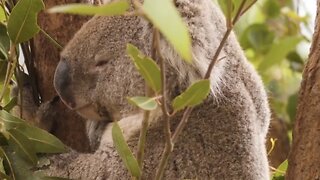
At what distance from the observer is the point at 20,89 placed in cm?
210

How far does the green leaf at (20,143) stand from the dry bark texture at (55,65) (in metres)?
0.38

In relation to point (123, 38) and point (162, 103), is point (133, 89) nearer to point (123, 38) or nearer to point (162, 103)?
point (123, 38)

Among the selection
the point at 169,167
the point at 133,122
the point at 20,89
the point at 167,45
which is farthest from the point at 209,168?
the point at 20,89

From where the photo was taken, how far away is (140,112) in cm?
214

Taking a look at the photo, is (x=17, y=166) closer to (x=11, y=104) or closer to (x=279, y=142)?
(x=11, y=104)

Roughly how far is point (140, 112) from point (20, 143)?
1.48ft

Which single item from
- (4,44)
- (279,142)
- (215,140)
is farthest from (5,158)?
(279,142)

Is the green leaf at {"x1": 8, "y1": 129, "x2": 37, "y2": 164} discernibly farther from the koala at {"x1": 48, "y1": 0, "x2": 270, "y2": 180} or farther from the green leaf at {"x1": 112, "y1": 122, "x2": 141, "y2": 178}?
the green leaf at {"x1": 112, "y1": 122, "x2": 141, "y2": 178}

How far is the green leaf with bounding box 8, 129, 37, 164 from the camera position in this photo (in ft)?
5.97

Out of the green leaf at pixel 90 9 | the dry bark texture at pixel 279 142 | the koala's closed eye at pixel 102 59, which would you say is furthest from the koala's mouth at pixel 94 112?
the dry bark texture at pixel 279 142

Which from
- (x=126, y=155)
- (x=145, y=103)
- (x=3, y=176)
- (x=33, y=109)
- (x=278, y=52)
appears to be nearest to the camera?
(x=145, y=103)

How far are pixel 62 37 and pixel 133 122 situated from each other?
406 millimetres

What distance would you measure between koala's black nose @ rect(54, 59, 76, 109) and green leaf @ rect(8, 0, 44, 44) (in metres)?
0.32

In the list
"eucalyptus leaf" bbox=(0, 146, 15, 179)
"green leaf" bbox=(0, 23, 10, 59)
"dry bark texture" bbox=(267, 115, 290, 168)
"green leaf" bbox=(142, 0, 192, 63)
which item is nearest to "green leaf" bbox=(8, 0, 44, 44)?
"green leaf" bbox=(0, 23, 10, 59)
